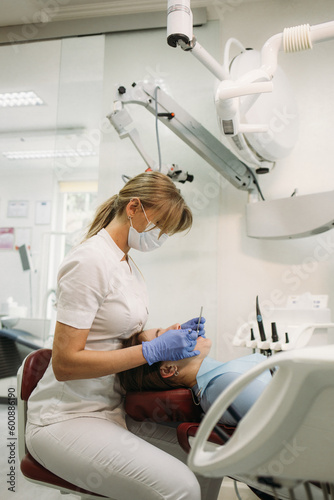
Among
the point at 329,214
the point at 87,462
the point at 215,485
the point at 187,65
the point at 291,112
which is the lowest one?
the point at 215,485

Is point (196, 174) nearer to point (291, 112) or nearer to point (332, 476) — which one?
point (291, 112)

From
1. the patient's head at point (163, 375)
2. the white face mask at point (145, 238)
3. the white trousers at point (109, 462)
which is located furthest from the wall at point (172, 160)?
the white trousers at point (109, 462)

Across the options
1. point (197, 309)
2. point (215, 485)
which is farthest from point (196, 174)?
point (215, 485)

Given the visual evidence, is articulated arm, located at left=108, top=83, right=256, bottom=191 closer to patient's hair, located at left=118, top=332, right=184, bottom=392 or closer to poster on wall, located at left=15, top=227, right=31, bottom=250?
patient's hair, located at left=118, top=332, right=184, bottom=392

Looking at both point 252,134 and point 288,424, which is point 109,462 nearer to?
point 288,424

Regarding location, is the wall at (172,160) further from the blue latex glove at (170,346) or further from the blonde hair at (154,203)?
the blue latex glove at (170,346)

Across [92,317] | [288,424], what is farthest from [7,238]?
[288,424]

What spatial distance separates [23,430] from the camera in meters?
1.12

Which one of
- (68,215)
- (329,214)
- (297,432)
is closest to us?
(297,432)

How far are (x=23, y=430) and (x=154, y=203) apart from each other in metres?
0.75

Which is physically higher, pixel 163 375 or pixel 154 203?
pixel 154 203

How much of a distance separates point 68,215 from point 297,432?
89.6 inches

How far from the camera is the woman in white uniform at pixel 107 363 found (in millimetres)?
935

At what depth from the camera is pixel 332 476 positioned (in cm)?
57
